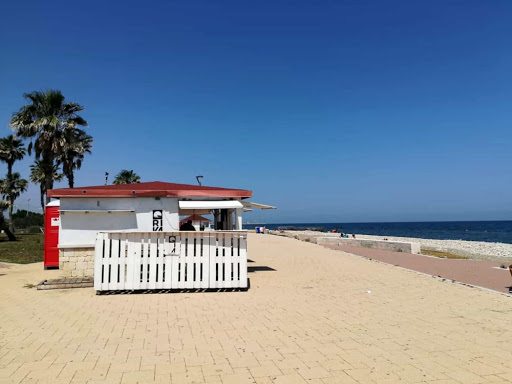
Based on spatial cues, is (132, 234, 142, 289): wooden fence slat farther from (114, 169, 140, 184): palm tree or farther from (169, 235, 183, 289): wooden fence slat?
(114, 169, 140, 184): palm tree

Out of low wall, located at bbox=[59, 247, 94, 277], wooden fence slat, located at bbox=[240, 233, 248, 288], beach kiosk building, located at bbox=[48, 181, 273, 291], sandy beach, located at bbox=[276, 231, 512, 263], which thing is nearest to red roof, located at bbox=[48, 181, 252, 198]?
beach kiosk building, located at bbox=[48, 181, 273, 291]

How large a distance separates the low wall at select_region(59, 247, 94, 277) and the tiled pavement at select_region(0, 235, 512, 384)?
3.58 feet

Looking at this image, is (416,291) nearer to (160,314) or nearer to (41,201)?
(160,314)

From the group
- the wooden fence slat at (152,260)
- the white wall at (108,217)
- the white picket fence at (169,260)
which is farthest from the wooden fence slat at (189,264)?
the white wall at (108,217)

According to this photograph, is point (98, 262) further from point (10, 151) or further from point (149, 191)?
point (10, 151)

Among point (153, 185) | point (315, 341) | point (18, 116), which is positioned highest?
point (18, 116)

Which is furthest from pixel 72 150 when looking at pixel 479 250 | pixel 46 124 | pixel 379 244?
pixel 479 250

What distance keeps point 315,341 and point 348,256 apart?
1261 centimetres

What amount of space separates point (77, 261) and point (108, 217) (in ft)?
4.54

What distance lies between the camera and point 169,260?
→ 8.91 metres

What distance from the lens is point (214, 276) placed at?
9.02m

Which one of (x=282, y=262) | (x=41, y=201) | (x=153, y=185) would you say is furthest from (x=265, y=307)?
(x=41, y=201)

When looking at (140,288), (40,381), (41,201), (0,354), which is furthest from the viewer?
(41,201)

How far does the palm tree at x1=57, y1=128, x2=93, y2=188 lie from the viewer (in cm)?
2371
